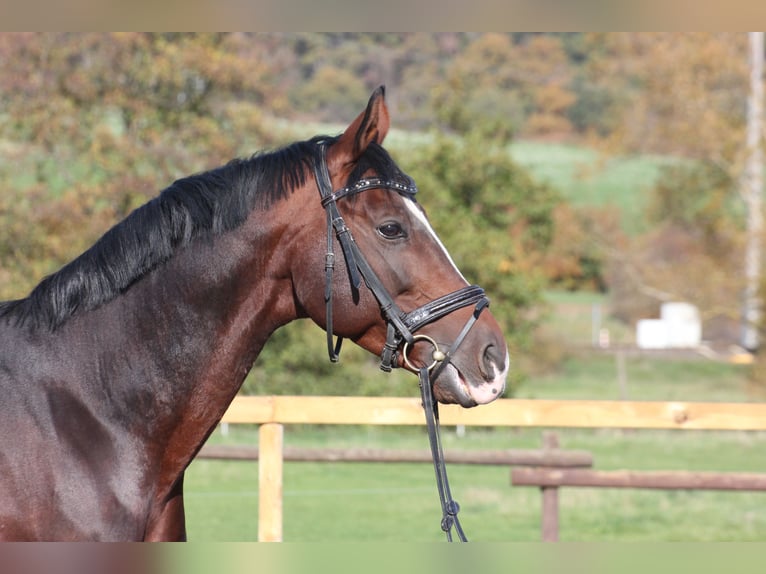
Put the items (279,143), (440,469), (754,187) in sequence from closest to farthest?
(440,469) → (279,143) → (754,187)

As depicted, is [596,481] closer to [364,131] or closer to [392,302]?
[392,302]

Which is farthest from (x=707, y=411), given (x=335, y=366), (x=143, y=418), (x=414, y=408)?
(x=335, y=366)

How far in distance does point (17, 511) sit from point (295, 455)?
15.6ft

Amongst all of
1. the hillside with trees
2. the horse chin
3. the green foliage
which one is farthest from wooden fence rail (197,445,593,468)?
the green foliage

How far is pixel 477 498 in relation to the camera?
9.67 meters

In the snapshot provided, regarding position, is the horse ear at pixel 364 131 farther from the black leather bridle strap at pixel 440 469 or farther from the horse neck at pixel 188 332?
the black leather bridle strap at pixel 440 469

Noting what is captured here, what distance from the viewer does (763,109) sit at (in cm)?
2419

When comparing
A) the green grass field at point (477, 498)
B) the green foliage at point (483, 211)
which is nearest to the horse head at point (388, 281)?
the green grass field at point (477, 498)

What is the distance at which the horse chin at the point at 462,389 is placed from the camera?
8.85 feet

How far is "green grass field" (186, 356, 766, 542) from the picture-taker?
26.0ft

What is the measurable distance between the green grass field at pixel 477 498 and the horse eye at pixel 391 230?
492cm

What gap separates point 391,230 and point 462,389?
0.50m

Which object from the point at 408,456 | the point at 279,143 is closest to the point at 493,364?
the point at 408,456

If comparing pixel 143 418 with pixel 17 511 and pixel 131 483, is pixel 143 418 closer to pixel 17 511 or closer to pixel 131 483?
pixel 131 483
